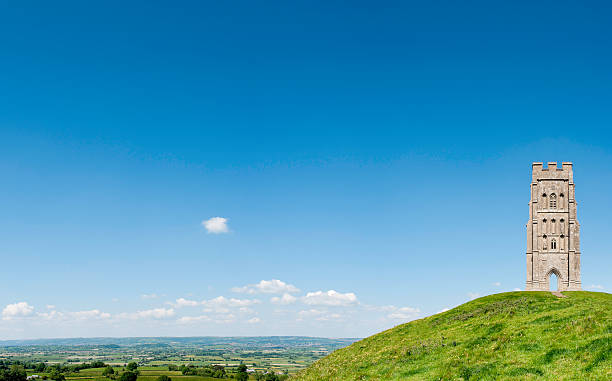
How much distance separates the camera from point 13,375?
152500 mm

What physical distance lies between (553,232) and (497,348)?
57.4m

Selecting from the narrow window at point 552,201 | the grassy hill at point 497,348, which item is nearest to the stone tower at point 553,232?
the narrow window at point 552,201

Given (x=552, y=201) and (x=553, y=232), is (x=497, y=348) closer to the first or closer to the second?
(x=553, y=232)

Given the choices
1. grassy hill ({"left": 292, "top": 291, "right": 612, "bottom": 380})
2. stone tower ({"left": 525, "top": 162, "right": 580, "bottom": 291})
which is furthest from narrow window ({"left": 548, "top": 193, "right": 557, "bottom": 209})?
grassy hill ({"left": 292, "top": 291, "right": 612, "bottom": 380})

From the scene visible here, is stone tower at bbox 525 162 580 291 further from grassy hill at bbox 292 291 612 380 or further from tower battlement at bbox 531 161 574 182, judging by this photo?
grassy hill at bbox 292 291 612 380

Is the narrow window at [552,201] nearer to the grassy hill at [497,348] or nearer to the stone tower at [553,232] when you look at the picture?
the stone tower at [553,232]

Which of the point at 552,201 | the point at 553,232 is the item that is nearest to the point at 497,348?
the point at 553,232

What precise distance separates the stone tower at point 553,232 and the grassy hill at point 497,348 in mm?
Result: 30052

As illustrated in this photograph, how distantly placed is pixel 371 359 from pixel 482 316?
1325cm

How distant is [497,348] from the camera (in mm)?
33406

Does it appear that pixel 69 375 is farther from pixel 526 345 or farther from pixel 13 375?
pixel 526 345

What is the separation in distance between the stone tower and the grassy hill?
3005 cm

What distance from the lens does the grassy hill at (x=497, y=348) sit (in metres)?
27.5

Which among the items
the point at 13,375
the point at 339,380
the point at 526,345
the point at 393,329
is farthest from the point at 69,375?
the point at 526,345
